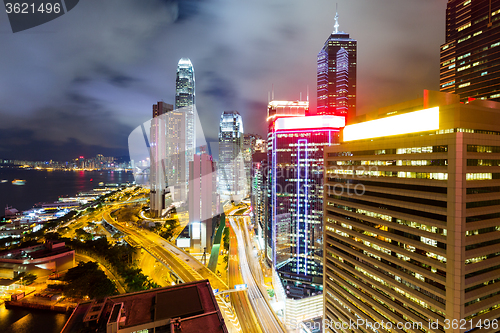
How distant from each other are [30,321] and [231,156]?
325 ft

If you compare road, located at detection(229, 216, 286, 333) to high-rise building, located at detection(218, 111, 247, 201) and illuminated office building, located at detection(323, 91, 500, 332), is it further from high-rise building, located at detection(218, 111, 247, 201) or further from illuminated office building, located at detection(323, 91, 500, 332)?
high-rise building, located at detection(218, 111, 247, 201)

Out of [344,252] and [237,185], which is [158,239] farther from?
[237,185]

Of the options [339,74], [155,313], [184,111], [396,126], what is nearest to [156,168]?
[184,111]

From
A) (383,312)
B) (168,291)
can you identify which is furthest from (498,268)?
(168,291)

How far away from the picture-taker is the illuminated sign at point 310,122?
37938mm

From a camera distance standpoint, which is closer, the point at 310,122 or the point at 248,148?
the point at 310,122

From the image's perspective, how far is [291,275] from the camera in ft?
122

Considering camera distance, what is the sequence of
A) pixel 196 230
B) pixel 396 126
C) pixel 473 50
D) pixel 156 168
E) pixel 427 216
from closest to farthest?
pixel 427 216 < pixel 396 126 < pixel 473 50 < pixel 196 230 < pixel 156 168

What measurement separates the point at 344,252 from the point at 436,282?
8309 mm

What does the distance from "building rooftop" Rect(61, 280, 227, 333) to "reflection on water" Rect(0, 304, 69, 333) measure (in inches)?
445

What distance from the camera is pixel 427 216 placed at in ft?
47.4

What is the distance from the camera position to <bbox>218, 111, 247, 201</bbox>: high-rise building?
114688 mm

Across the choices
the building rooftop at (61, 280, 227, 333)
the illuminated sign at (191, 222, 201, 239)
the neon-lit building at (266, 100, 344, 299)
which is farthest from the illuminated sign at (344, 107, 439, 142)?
the illuminated sign at (191, 222, 201, 239)

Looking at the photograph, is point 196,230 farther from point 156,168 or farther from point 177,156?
point 177,156
